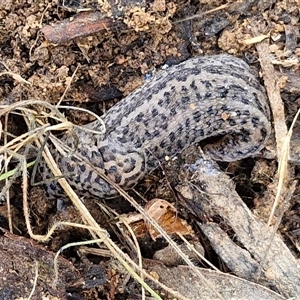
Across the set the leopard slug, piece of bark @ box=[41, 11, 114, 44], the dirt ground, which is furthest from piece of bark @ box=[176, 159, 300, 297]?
piece of bark @ box=[41, 11, 114, 44]

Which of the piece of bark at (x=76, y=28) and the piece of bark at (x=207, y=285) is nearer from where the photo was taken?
the piece of bark at (x=207, y=285)

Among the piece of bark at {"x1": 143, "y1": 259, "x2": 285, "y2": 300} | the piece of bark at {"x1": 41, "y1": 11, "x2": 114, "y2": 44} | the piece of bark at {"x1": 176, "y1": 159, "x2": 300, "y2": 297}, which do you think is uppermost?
the piece of bark at {"x1": 41, "y1": 11, "x2": 114, "y2": 44}

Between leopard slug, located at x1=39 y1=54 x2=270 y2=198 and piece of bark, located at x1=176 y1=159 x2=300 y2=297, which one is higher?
leopard slug, located at x1=39 y1=54 x2=270 y2=198

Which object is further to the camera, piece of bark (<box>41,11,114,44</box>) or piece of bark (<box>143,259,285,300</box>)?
piece of bark (<box>41,11,114,44</box>)

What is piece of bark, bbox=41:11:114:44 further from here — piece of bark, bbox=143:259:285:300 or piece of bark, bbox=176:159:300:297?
piece of bark, bbox=143:259:285:300

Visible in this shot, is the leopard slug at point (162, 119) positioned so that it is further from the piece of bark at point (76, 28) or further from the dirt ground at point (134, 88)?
the piece of bark at point (76, 28)

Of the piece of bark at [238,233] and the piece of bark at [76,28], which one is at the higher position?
the piece of bark at [76,28]

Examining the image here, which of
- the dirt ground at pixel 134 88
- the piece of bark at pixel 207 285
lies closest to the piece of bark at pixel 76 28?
the dirt ground at pixel 134 88
